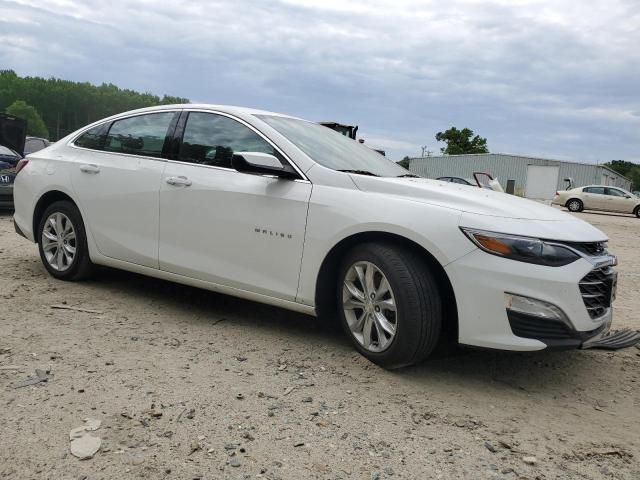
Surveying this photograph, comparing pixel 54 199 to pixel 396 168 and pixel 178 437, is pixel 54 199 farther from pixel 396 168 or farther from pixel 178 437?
pixel 178 437

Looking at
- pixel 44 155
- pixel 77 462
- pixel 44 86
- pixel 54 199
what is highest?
pixel 44 86

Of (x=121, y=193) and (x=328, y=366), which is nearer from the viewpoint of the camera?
(x=328, y=366)

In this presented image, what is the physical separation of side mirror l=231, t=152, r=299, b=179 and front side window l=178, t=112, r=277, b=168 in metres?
0.25

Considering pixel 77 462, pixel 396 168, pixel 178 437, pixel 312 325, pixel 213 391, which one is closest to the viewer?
pixel 77 462

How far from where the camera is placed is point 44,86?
97500 mm

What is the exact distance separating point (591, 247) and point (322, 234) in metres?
1.56

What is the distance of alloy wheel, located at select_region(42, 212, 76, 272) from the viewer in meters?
5.11

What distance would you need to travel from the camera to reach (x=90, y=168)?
491 centimetres

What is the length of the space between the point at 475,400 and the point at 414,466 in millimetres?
844

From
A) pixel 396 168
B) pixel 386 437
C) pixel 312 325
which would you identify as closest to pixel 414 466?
pixel 386 437

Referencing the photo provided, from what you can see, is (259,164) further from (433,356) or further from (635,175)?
(635,175)

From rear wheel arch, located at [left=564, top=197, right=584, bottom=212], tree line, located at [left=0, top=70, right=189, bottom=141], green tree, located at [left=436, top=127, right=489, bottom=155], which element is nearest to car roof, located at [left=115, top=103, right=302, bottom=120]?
rear wheel arch, located at [left=564, top=197, right=584, bottom=212]

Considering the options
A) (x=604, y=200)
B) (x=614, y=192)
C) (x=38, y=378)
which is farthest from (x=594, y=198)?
(x=38, y=378)

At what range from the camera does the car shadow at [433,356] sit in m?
3.54
